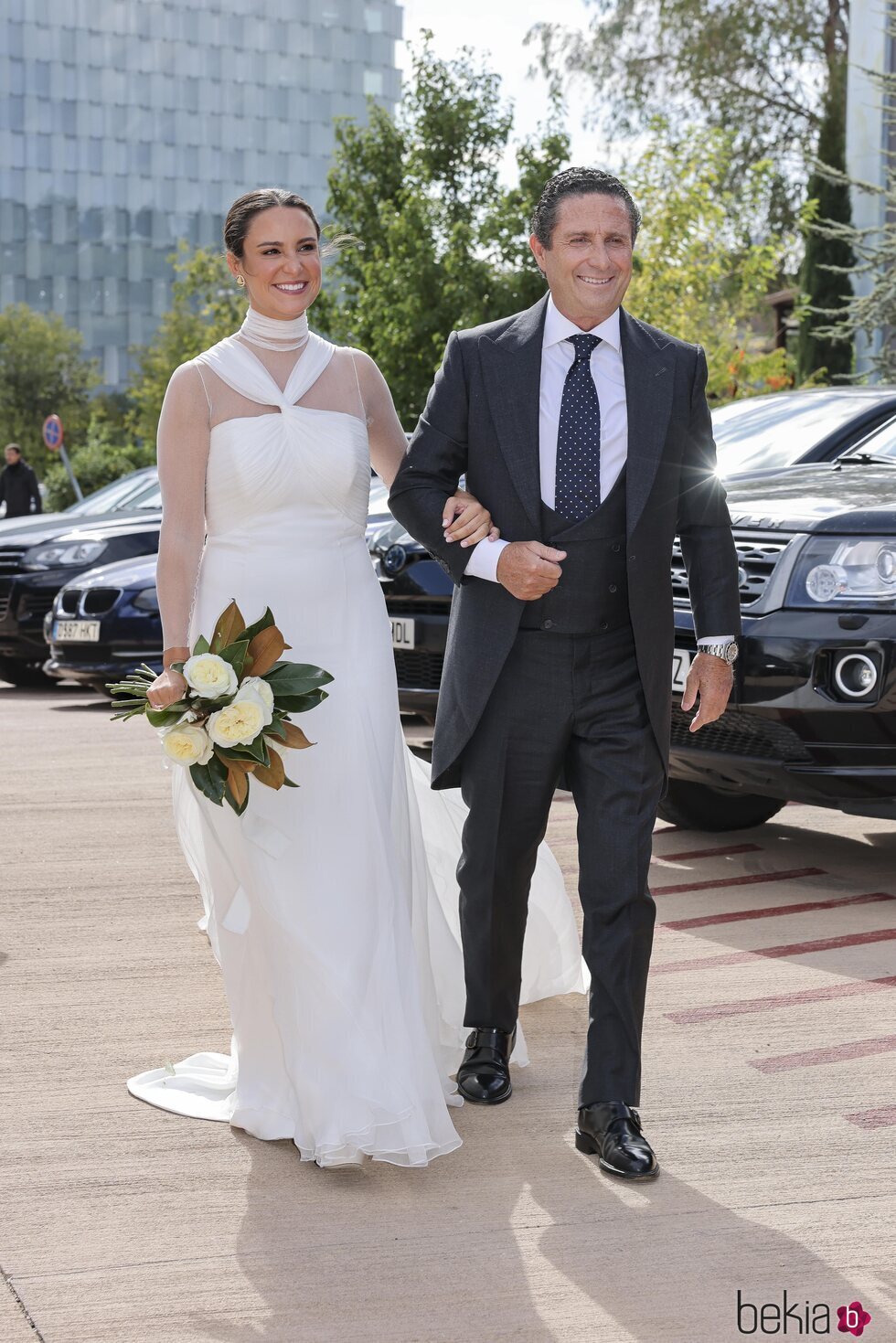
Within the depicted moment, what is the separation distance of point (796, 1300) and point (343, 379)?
209cm

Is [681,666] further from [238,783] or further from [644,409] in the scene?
[238,783]

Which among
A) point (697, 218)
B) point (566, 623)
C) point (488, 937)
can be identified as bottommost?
point (488, 937)

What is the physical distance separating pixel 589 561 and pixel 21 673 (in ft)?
33.4

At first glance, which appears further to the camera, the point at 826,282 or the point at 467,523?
the point at 826,282

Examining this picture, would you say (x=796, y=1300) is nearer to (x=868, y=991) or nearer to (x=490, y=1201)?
(x=490, y=1201)

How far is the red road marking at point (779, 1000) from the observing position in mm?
4320

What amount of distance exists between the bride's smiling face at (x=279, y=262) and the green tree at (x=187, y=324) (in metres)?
29.5

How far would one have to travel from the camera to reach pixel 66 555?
1220 centimetres

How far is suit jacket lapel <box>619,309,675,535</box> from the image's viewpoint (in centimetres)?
339

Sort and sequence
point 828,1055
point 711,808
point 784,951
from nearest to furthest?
point 828,1055 < point 784,951 < point 711,808

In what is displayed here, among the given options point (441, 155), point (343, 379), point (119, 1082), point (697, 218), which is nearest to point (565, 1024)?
point (119, 1082)

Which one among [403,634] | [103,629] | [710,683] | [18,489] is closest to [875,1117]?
[710,683]

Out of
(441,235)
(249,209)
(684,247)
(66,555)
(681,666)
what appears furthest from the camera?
(441,235)

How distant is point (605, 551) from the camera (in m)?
3.43
